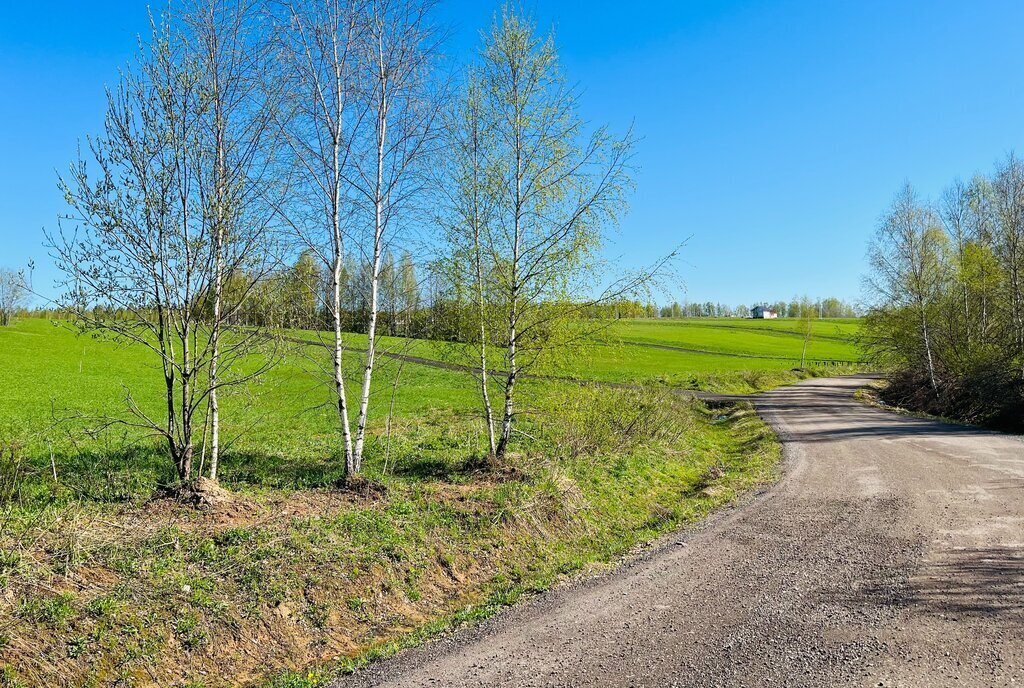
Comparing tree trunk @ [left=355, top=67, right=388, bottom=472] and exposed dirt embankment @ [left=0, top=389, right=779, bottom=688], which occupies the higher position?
tree trunk @ [left=355, top=67, right=388, bottom=472]

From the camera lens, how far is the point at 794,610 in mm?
6668

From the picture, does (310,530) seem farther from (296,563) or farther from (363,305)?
(363,305)

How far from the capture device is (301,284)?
10758 mm

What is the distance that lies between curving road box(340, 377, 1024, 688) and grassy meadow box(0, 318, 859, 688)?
0.90 m

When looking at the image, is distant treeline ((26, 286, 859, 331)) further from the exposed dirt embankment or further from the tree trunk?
the exposed dirt embankment

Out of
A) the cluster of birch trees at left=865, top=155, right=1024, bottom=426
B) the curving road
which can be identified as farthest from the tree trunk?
the cluster of birch trees at left=865, top=155, right=1024, bottom=426

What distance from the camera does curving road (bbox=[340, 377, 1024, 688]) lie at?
5430 millimetres

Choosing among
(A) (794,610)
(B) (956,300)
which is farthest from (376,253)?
(B) (956,300)

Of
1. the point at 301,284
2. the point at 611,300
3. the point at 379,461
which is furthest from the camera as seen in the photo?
the point at 379,461

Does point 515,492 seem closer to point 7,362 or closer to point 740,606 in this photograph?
point 740,606

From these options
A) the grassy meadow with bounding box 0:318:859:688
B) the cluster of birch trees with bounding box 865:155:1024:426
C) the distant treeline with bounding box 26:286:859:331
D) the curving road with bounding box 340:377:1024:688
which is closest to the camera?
the curving road with bounding box 340:377:1024:688

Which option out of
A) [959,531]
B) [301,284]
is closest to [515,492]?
[301,284]

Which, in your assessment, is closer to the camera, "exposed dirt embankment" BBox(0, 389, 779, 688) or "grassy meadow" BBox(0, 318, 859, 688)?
"exposed dirt embankment" BBox(0, 389, 779, 688)

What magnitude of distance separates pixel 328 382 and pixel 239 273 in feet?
8.82
